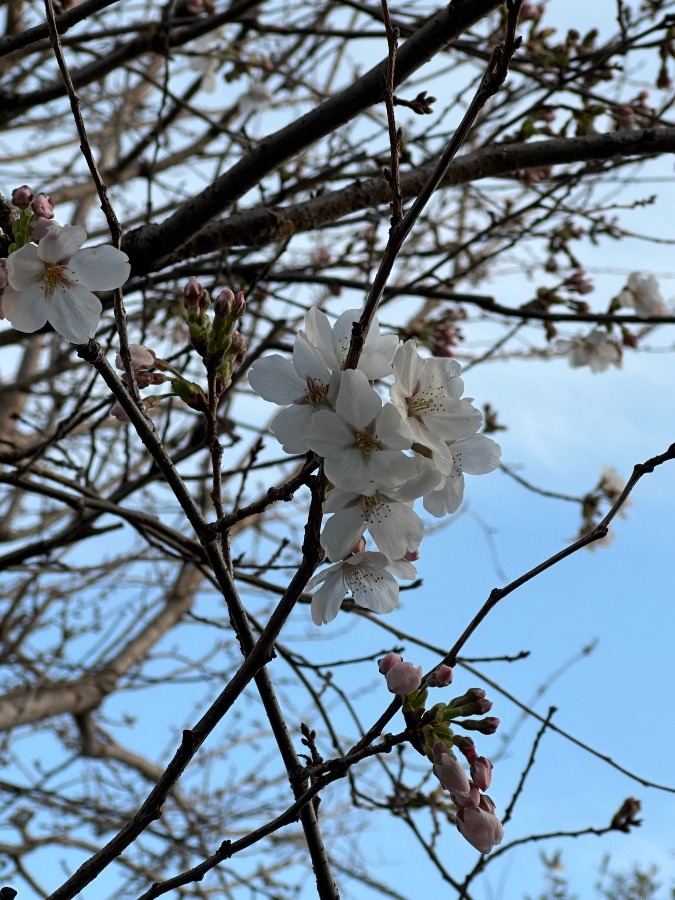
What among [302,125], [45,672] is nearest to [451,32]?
[302,125]

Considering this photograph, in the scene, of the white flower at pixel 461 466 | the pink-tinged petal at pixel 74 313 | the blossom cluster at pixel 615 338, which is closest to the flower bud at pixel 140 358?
the pink-tinged petal at pixel 74 313

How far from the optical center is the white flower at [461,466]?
124 centimetres

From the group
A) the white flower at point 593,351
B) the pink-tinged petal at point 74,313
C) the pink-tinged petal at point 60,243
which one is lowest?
the pink-tinged petal at point 74,313

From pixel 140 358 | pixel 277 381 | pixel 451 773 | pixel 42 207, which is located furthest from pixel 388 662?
pixel 42 207

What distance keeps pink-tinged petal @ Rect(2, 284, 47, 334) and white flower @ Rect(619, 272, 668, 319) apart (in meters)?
2.54

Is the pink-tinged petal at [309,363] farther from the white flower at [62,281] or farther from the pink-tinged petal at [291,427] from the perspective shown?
the white flower at [62,281]

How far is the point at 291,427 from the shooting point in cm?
119

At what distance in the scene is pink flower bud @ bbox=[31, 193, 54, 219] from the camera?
1272mm

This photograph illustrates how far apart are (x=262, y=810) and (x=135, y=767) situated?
1056 millimetres

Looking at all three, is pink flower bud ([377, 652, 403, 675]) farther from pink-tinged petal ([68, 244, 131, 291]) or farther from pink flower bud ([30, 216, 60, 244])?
pink flower bud ([30, 216, 60, 244])

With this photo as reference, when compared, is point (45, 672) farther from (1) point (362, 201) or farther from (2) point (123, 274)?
(2) point (123, 274)

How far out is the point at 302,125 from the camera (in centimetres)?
192

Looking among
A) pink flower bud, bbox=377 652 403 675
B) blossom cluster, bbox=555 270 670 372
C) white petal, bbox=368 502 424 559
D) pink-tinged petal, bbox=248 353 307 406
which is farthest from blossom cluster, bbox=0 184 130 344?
blossom cluster, bbox=555 270 670 372

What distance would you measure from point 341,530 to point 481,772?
0.40 m
